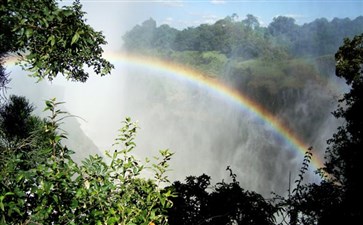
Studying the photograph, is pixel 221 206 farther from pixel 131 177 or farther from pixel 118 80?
pixel 118 80

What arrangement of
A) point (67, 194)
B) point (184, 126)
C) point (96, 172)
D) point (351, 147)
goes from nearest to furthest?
point (67, 194)
point (96, 172)
point (351, 147)
point (184, 126)

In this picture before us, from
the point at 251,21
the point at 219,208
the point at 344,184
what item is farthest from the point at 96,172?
the point at 251,21

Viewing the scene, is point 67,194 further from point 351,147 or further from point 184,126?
point 184,126

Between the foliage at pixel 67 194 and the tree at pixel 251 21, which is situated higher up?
the tree at pixel 251 21

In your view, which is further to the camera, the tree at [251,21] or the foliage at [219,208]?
the tree at [251,21]

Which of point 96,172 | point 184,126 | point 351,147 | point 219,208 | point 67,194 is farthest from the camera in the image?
point 184,126

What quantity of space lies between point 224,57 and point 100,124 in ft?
179

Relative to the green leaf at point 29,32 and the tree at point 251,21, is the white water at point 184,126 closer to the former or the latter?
the tree at point 251,21

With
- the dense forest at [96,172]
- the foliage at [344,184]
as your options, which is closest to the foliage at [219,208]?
the dense forest at [96,172]

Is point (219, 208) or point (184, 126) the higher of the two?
point (184, 126)

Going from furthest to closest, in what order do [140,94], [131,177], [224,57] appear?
[140,94], [224,57], [131,177]

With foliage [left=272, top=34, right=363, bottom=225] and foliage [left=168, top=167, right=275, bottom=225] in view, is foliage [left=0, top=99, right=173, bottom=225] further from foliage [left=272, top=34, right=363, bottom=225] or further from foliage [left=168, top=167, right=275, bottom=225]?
foliage [left=272, top=34, right=363, bottom=225]

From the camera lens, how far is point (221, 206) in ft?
24.3

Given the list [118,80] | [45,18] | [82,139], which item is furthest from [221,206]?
[118,80]
